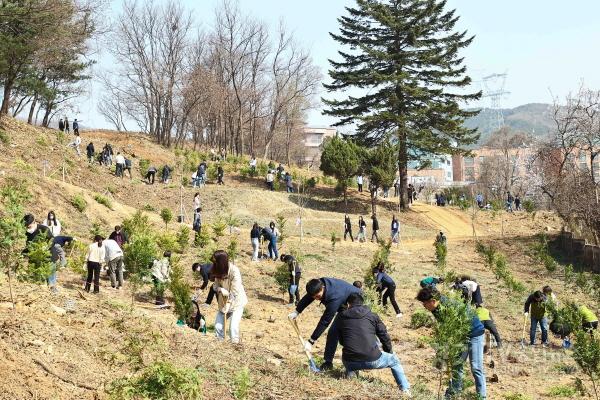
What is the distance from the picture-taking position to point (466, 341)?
7316 mm

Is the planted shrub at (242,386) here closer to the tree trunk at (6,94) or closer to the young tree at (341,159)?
the tree trunk at (6,94)

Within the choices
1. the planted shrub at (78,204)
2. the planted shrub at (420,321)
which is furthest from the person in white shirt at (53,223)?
the planted shrub at (420,321)

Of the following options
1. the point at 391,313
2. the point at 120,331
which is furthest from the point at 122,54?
the point at 120,331

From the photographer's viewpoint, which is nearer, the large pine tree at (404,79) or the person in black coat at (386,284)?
the person in black coat at (386,284)

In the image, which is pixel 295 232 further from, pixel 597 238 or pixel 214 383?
pixel 214 383

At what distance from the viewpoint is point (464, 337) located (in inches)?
282

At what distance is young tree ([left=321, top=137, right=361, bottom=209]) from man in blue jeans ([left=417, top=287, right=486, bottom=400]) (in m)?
29.2

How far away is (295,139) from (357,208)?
48.8 meters

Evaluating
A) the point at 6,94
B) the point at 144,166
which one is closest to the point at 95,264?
the point at 6,94

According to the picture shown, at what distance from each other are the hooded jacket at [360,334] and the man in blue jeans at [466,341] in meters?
0.65

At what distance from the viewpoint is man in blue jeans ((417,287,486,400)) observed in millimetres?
7148

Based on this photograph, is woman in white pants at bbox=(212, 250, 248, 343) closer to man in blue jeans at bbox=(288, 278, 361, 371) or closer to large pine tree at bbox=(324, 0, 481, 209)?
man in blue jeans at bbox=(288, 278, 361, 371)

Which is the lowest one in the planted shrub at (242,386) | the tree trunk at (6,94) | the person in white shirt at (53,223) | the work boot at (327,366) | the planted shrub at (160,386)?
the work boot at (327,366)

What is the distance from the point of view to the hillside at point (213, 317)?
6.73m
